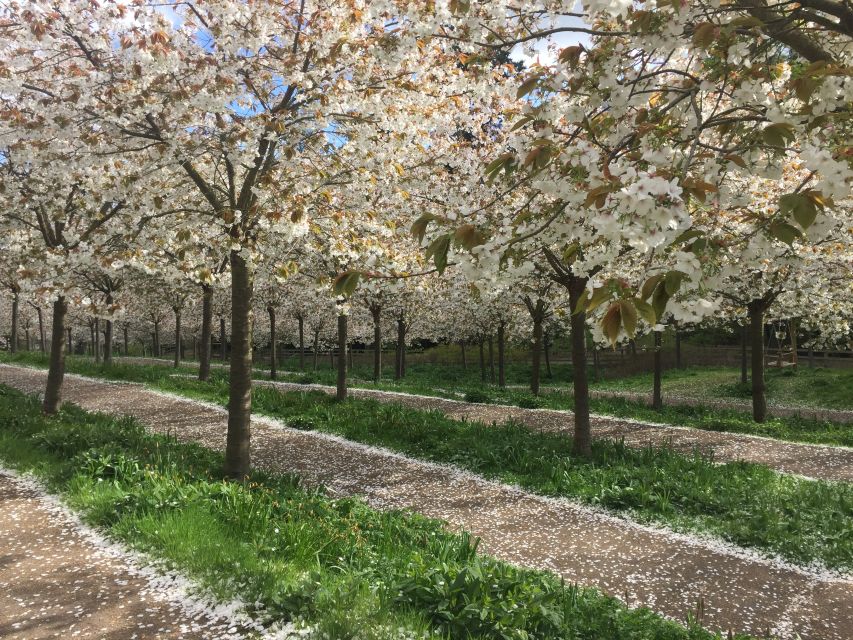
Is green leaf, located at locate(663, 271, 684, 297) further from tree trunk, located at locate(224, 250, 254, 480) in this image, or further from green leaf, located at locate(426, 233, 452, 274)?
tree trunk, located at locate(224, 250, 254, 480)

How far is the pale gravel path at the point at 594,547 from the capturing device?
16.3ft

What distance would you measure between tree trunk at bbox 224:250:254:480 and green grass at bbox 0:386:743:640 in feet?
1.15

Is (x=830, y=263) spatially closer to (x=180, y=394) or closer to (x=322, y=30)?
(x=322, y=30)

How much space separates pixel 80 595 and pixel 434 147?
912 cm

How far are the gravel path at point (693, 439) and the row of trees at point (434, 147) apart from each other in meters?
2.79

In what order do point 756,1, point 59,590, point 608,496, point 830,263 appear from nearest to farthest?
point 756,1
point 59,590
point 608,496
point 830,263

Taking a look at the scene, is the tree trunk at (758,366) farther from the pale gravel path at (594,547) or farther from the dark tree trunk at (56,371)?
the dark tree trunk at (56,371)

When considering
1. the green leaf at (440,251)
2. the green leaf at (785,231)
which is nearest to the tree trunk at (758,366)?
the green leaf at (785,231)

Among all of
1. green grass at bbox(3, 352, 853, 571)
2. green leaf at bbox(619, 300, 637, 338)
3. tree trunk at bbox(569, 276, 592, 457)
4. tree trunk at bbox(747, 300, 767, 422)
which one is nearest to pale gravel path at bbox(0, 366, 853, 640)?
green grass at bbox(3, 352, 853, 571)

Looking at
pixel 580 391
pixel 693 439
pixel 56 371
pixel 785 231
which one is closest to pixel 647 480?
pixel 580 391

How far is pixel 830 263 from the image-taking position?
39.5ft

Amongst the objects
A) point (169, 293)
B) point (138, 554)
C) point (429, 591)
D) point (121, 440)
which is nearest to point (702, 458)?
point (429, 591)

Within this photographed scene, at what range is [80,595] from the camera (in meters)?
4.11

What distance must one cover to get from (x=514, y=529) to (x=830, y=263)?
10.1 metres
